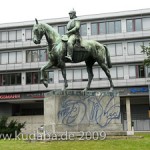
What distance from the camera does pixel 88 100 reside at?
57.2 feet

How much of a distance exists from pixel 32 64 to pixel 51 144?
4218cm

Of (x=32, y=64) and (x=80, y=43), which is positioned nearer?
(x=80, y=43)

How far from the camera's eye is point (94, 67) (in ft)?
175

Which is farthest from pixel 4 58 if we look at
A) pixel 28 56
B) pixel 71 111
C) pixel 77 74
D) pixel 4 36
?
pixel 71 111

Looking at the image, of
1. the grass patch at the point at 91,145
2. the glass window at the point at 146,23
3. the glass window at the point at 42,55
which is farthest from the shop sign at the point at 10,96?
the grass patch at the point at 91,145

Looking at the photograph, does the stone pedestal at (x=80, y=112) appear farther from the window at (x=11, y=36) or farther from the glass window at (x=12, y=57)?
the window at (x=11, y=36)

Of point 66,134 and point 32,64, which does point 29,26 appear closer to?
point 32,64

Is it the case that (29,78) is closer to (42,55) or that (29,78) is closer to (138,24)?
(42,55)

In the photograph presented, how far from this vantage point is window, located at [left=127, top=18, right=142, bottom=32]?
53094mm

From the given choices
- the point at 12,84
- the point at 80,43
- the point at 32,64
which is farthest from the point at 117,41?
the point at 80,43

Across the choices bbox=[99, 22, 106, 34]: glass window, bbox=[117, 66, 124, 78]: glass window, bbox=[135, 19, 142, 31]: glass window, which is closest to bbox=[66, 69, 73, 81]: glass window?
bbox=[117, 66, 124, 78]: glass window

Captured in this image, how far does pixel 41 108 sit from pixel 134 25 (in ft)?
72.1

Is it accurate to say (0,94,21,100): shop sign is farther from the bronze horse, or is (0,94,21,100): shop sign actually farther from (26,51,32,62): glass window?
the bronze horse

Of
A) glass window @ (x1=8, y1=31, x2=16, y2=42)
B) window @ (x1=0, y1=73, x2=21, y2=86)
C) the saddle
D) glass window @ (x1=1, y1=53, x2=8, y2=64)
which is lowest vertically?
the saddle
